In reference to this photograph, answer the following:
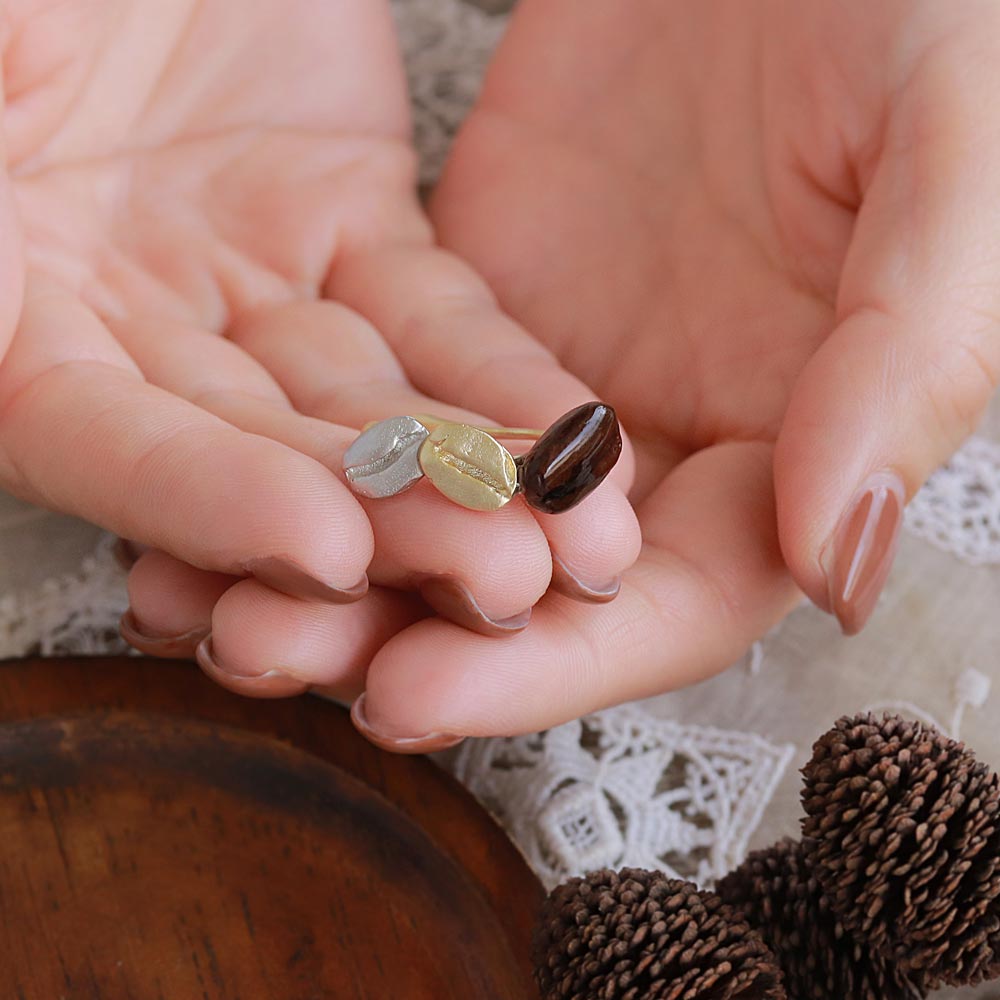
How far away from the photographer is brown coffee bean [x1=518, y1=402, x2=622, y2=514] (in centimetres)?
48

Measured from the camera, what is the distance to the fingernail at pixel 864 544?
569 millimetres

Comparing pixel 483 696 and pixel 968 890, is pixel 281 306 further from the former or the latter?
pixel 968 890

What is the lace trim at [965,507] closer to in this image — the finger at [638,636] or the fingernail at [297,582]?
the finger at [638,636]

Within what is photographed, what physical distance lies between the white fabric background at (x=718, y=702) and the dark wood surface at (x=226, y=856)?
9 cm

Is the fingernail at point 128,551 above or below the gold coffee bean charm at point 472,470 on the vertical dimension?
below

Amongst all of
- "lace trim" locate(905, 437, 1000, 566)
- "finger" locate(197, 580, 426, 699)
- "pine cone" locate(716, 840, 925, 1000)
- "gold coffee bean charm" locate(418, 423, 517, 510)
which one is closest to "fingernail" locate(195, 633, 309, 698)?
"finger" locate(197, 580, 426, 699)

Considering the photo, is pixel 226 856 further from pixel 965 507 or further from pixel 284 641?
pixel 965 507

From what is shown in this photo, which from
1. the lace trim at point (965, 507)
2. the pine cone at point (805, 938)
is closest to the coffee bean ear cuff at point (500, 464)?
the pine cone at point (805, 938)

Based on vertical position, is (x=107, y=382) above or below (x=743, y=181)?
below

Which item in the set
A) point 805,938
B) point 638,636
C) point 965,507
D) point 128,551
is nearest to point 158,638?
point 128,551

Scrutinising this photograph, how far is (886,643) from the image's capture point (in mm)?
747

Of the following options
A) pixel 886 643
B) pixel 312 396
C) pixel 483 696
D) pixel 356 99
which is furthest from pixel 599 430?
pixel 356 99

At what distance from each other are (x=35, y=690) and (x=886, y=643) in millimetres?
523

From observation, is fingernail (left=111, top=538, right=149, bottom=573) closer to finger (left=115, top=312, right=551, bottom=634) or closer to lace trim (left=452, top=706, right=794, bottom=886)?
finger (left=115, top=312, right=551, bottom=634)
